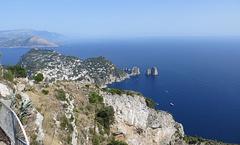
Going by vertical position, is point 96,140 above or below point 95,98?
below

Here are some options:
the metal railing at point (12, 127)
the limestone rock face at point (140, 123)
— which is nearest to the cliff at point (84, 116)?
the limestone rock face at point (140, 123)

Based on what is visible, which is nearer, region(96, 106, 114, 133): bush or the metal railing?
the metal railing

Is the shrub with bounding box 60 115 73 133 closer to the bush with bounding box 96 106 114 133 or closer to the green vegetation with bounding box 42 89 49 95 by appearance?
the green vegetation with bounding box 42 89 49 95

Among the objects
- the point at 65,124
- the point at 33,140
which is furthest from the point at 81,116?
the point at 33,140

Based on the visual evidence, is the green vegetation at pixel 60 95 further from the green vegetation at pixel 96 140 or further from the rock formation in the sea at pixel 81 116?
the green vegetation at pixel 96 140

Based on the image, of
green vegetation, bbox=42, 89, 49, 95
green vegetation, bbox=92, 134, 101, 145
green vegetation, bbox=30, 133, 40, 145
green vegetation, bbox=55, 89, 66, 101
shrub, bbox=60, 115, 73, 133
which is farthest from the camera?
green vegetation, bbox=92, 134, 101, 145

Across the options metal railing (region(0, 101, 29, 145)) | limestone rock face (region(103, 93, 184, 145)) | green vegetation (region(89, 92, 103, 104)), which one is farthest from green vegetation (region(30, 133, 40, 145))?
limestone rock face (region(103, 93, 184, 145))

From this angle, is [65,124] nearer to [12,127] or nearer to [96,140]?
[96,140]
